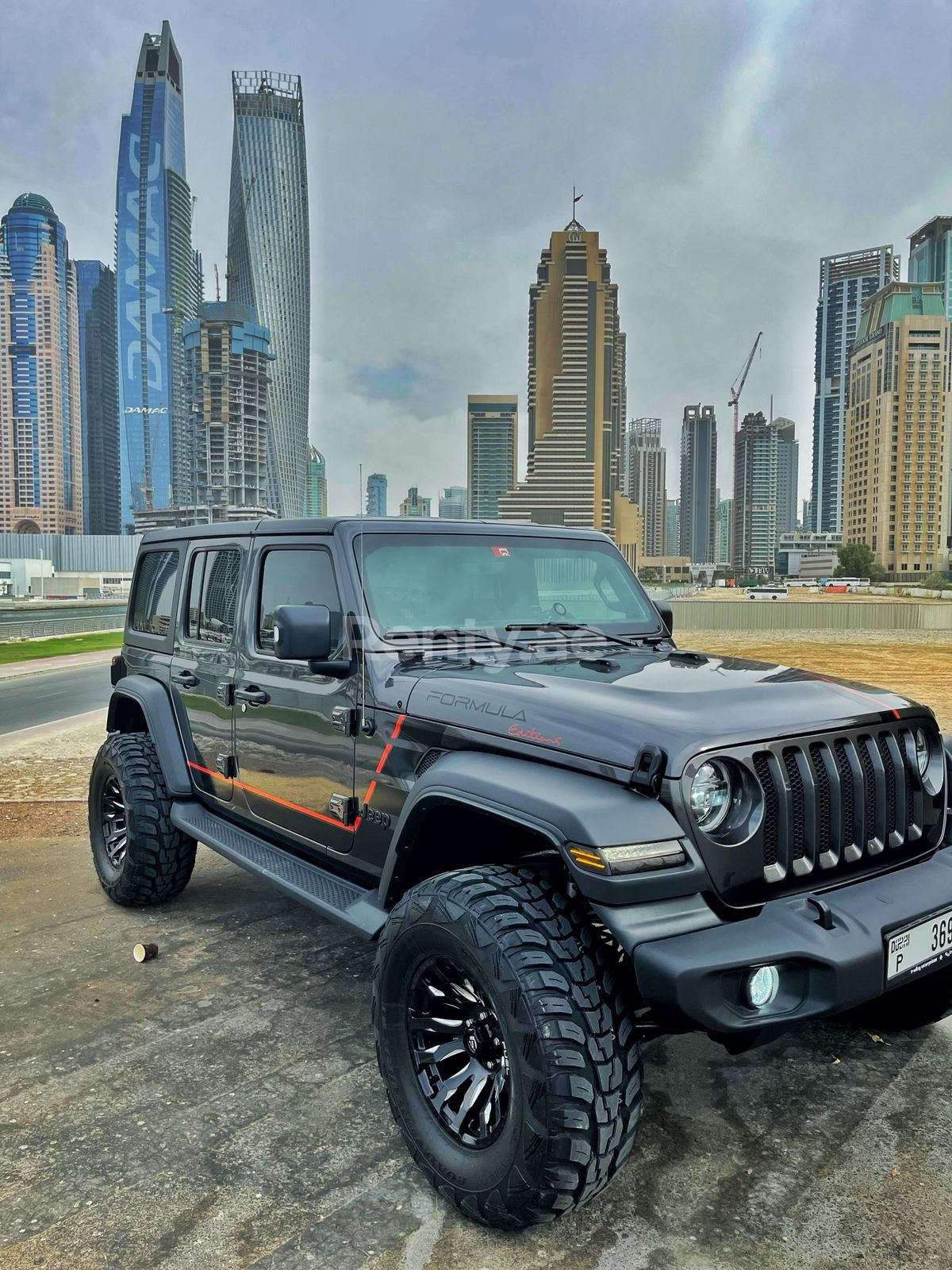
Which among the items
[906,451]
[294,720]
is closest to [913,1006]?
[294,720]

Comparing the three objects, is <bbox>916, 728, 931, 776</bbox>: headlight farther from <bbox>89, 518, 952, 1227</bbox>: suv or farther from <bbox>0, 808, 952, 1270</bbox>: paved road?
<bbox>0, 808, 952, 1270</bbox>: paved road

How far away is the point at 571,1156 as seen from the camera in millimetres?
2082

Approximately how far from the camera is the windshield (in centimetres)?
343

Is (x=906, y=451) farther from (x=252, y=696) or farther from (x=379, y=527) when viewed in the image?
(x=252, y=696)

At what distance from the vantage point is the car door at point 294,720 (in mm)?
3307

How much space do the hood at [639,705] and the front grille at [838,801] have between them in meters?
0.07

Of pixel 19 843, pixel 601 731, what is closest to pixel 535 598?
pixel 601 731

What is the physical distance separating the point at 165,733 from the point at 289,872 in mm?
1413

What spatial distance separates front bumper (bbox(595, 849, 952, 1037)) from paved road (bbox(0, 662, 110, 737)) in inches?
472

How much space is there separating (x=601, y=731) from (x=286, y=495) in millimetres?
192433

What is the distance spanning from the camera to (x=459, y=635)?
11.3ft

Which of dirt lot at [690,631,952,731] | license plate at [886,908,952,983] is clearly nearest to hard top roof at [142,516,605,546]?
license plate at [886,908,952,983]

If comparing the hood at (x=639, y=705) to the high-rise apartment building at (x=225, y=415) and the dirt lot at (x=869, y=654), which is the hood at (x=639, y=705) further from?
the high-rise apartment building at (x=225, y=415)

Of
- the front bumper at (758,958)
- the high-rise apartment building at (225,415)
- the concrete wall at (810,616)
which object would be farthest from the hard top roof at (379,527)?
the high-rise apartment building at (225,415)
